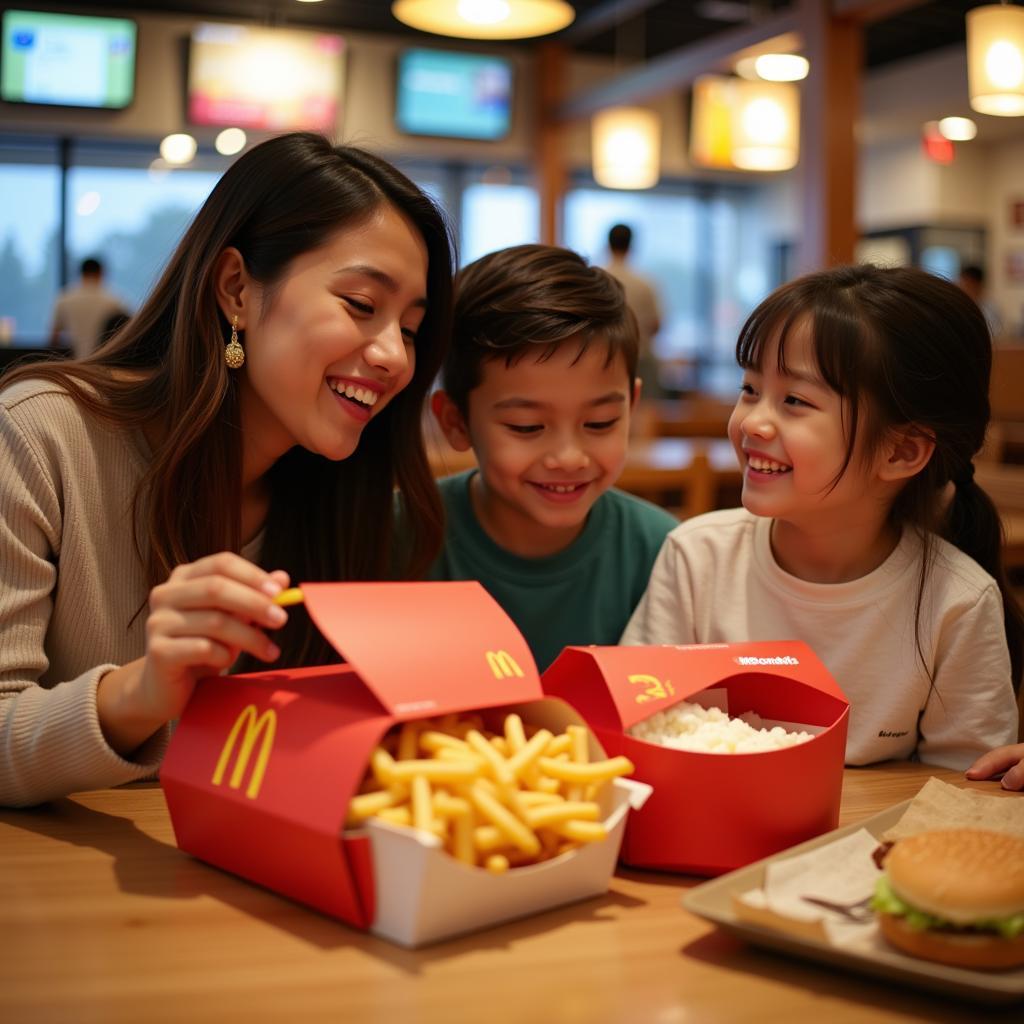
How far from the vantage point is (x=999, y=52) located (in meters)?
4.73

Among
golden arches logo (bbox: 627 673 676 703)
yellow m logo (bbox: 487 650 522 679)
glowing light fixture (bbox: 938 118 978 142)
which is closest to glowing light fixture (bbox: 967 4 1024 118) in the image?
golden arches logo (bbox: 627 673 676 703)

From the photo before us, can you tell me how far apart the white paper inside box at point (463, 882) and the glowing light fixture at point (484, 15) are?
446cm

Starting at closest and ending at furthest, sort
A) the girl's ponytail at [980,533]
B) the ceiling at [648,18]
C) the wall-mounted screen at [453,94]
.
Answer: the girl's ponytail at [980,533] → the ceiling at [648,18] → the wall-mounted screen at [453,94]

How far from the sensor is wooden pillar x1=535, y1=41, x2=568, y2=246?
9633 mm

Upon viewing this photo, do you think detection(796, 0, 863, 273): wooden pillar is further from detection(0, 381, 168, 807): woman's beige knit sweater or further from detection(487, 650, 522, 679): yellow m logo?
detection(487, 650, 522, 679): yellow m logo

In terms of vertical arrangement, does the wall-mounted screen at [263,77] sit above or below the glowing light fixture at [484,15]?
above

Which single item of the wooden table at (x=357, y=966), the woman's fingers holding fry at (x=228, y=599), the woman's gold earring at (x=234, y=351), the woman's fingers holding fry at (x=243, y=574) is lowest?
the wooden table at (x=357, y=966)

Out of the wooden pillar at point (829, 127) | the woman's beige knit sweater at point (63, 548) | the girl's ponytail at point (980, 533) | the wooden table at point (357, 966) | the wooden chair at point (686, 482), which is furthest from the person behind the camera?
the wooden pillar at point (829, 127)

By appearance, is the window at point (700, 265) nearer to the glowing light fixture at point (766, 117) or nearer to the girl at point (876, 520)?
the glowing light fixture at point (766, 117)

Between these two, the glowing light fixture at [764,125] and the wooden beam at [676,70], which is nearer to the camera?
the wooden beam at [676,70]

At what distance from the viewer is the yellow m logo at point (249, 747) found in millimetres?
920

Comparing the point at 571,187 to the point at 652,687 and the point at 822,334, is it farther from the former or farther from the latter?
the point at 652,687

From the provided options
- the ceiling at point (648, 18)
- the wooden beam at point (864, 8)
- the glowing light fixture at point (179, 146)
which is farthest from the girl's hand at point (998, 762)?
the glowing light fixture at point (179, 146)

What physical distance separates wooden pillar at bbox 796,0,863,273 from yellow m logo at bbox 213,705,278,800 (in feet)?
16.8
